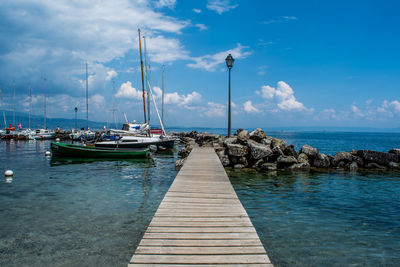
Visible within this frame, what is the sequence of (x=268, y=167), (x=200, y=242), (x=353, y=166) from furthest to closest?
(x=353, y=166) < (x=268, y=167) < (x=200, y=242)

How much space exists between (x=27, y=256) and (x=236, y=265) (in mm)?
4921

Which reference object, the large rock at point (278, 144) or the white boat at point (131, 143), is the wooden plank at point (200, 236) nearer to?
the large rock at point (278, 144)

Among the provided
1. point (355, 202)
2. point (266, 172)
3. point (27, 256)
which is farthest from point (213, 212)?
point (266, 172)

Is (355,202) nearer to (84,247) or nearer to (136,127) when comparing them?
(84,247)

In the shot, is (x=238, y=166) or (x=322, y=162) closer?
(x=238, y=166)

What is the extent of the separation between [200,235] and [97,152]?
74.1ft

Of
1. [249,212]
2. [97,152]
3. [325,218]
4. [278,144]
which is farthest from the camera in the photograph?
[97,152]

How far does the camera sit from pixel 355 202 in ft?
34.6

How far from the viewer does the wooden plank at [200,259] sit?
399cm

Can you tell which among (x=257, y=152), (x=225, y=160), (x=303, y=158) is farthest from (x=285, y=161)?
(x=225, y=160)

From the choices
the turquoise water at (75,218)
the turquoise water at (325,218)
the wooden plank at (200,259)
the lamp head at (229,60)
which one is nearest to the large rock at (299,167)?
the turquoise water at (325,218)

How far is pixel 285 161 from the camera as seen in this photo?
1750 cm

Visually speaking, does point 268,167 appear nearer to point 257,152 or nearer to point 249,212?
point 257,152

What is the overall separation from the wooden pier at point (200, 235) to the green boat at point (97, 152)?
695 inches
